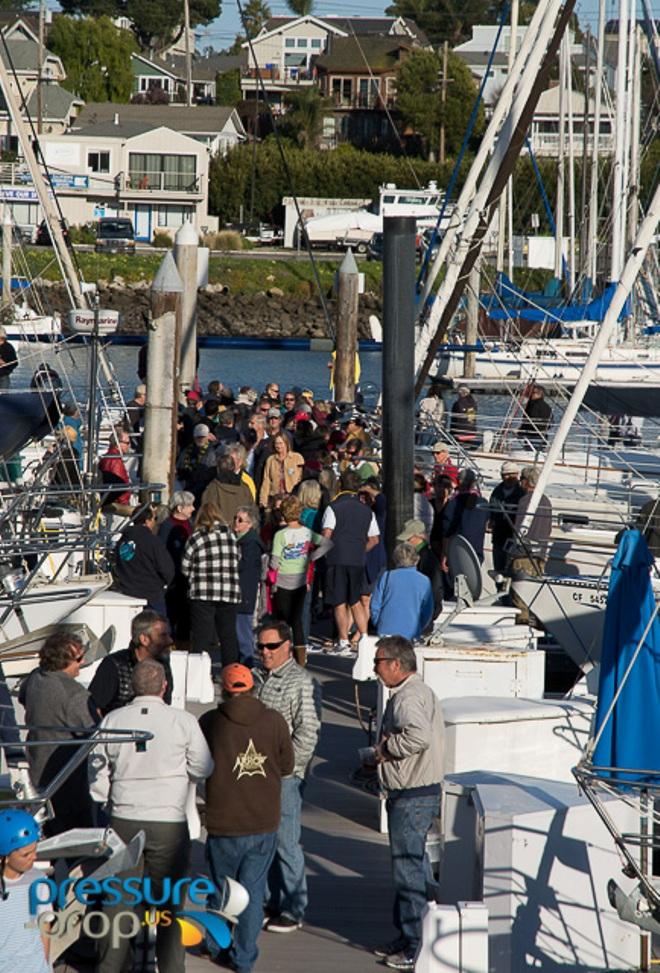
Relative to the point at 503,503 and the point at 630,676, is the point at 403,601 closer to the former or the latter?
the point at 630,676

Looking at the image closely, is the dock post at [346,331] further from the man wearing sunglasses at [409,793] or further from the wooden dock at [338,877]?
the man wearing sunglasses at [409,793]

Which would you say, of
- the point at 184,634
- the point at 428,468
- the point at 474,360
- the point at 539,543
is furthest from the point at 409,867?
the point at 474,360

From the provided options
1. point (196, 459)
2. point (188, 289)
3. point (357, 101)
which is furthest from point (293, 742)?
point (357, 101)

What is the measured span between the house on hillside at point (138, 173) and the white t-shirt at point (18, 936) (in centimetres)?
7859

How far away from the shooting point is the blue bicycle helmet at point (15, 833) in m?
5.73

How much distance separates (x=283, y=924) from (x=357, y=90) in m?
93.4

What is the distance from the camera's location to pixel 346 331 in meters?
27.4

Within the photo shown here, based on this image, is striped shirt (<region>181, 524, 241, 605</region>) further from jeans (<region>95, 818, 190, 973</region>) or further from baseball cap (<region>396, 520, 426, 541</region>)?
jeans (<region>95, 818, 190, 973</region>)

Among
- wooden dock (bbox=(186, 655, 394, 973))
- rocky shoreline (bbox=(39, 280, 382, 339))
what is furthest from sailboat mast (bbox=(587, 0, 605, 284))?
rocky shoreline (bbox=(39, 280, 382, 339))

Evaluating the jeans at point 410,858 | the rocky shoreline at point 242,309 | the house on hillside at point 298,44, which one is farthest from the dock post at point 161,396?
the house on hillside at point 298,44

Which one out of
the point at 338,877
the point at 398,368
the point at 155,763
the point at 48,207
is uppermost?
the point at 48,207

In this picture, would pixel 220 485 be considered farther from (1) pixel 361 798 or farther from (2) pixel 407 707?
(2) pixel 407 707

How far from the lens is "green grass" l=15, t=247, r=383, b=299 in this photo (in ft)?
237

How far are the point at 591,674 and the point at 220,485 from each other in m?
4.71
